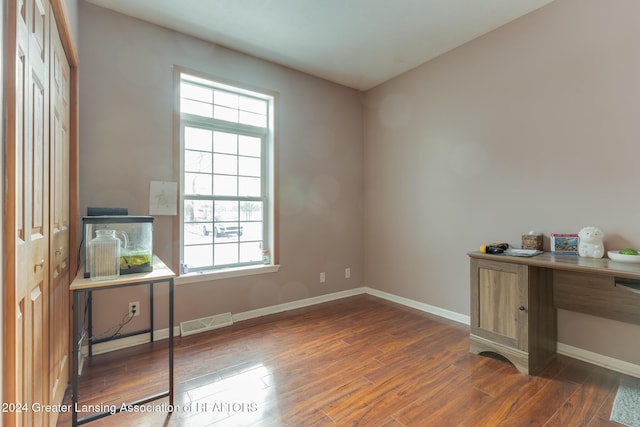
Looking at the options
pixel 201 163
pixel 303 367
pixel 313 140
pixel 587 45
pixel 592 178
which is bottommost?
pixel 303 367

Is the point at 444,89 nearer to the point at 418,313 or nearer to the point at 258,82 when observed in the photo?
the point at 258,82

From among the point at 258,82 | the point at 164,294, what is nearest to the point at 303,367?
the point at 164,294

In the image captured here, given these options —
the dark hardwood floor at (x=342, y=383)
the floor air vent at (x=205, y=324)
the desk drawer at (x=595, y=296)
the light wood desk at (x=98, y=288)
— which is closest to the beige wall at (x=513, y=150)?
the desk drawer at (x=595, y=296)

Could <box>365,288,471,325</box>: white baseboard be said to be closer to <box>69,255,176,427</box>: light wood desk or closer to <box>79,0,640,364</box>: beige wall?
<box>79,0,640,364</box>: beige wall

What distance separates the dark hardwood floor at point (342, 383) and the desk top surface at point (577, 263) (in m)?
0.80

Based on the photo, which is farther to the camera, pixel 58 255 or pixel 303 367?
pixel 303 367

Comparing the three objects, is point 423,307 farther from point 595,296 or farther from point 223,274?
point 223,274

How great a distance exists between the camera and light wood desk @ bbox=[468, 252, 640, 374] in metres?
2.11

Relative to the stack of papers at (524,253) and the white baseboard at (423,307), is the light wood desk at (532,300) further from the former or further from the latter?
the white baseboard at (423,307)

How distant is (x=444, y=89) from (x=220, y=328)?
3439mm

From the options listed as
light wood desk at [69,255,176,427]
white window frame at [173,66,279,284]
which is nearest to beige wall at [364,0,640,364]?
white window frame at [173,66,279,284]

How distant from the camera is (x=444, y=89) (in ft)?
10.8

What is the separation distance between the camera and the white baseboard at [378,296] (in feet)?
7.25

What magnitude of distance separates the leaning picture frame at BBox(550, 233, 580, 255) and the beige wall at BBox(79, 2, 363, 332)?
7.47ft
